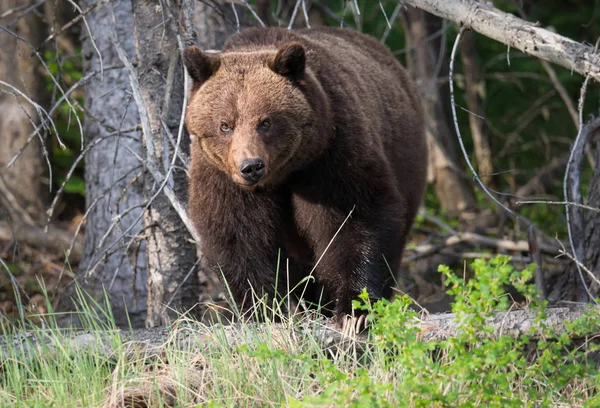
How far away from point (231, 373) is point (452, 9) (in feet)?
7.54

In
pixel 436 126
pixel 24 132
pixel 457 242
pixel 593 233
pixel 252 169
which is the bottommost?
pixel 457 242

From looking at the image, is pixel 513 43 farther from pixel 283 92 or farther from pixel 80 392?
pixel 80 392

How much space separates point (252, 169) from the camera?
14.4 ft

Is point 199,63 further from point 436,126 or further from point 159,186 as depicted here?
point 436,126

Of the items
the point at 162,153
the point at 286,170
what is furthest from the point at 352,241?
the point at 162,153

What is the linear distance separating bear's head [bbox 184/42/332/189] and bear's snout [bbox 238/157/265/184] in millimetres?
79

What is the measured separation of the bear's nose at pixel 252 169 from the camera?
4.38 metres

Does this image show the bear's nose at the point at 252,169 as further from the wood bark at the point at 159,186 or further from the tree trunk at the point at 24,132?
the tree trunk at the point at 24,132

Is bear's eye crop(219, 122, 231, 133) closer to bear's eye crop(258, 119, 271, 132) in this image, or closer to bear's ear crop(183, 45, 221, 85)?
bear's eye crop(258, 119, 271, 132)

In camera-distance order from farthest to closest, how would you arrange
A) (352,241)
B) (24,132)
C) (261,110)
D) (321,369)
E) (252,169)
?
(24,132), (352,241), (261,110), (252,169), (321,369)

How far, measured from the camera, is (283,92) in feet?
15.5

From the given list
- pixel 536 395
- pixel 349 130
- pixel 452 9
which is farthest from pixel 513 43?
pixel 536 395

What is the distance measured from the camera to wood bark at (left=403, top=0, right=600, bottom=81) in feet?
12.9

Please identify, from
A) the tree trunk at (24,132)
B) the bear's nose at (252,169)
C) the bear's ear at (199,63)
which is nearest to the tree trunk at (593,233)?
the bear's nose at (252,169)
